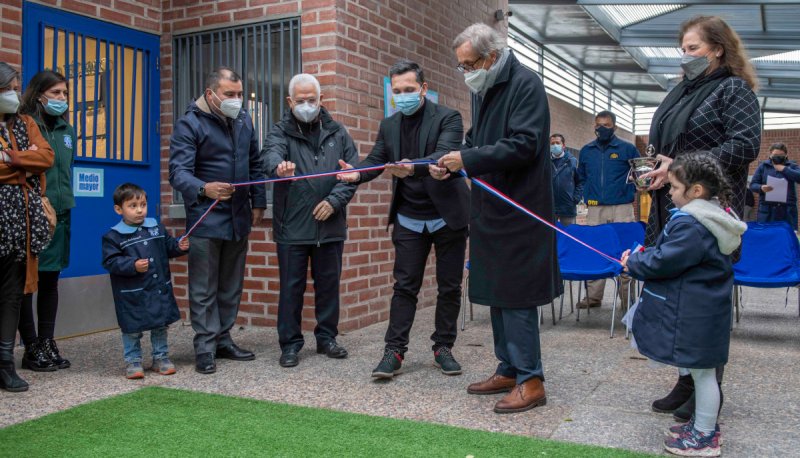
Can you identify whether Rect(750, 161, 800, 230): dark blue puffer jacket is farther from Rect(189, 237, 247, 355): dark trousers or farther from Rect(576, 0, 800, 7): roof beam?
Rect(189, 237, 247, 355): dark trousers

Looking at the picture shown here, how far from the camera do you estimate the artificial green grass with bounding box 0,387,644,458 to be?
121 inches

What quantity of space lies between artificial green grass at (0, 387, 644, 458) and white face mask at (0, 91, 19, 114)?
1693 millimetres

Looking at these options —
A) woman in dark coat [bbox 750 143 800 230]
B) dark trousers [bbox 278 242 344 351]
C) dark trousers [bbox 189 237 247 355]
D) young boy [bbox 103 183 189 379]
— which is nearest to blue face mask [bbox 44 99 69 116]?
young boy [bbox 103 183 189 379]

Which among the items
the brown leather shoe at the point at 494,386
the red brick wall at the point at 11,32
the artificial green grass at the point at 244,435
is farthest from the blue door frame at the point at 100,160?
the brown leather shoe at the point at 494,386

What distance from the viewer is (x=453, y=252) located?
456 centimetres

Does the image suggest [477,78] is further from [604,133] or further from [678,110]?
[604,133]

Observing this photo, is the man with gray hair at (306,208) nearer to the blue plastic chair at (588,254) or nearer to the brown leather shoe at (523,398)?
the brown leather shoe at (523,398)

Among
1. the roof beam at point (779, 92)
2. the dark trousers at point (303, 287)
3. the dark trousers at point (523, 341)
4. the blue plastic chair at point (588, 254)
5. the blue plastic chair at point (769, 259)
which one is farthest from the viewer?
the roof beam at point (779, 92)

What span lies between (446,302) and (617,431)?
1486mm

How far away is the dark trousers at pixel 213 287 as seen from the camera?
473 cm

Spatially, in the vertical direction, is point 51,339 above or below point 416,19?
below

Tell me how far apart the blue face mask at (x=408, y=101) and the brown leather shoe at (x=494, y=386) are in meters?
1.68

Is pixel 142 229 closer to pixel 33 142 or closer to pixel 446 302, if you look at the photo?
pixel 33 142

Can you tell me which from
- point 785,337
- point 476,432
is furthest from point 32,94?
point 785,337
